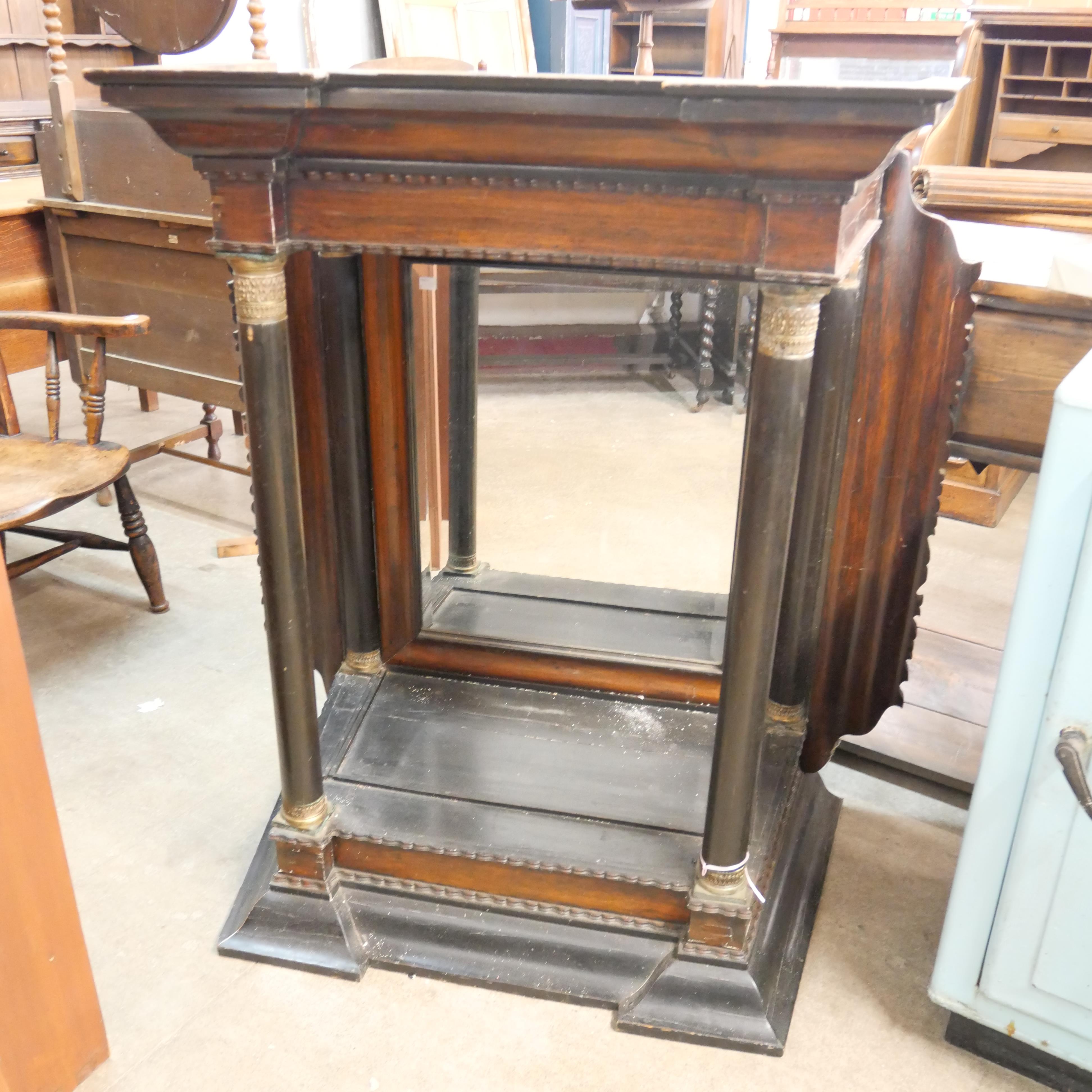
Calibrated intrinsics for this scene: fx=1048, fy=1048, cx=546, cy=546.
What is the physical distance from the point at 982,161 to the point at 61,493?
13.4 feet

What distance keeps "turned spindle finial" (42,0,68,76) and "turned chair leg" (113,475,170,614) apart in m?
1.10

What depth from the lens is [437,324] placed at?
76.9 inches

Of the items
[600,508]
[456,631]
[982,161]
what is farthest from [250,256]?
[982,161]

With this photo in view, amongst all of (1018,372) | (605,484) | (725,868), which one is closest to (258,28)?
(605,484)

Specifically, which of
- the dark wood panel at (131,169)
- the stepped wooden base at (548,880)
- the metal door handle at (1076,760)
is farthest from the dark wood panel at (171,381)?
the metal door handle at (1076,760)

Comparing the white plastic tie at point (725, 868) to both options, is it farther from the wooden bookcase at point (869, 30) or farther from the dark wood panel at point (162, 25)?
the wooden bookcase at point (869, 30)

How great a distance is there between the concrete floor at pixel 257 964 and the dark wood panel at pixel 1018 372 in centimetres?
46

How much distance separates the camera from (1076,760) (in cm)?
115

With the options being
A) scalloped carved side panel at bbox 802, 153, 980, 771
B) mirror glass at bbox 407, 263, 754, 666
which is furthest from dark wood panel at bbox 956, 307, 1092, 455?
mirror glass at bbox 407, 263, 754, 666

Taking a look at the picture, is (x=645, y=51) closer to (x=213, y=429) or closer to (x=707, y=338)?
(x=707, y=338)

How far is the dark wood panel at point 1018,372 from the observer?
152cm

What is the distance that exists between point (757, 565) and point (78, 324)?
5.60 ft

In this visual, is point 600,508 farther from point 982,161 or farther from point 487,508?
point 982,161

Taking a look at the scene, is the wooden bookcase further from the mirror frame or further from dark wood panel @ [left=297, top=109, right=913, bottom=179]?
dark wood panel @ [left=297, top=109, right=913, bottom=179]
